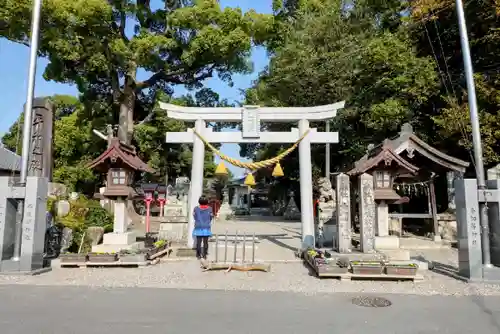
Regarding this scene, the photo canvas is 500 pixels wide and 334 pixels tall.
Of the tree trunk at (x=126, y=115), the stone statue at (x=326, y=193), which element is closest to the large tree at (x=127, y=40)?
the tree trunk at (x=126, y=115)

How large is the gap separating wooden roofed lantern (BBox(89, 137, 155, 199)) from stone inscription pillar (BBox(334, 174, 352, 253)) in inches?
253

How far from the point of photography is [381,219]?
12781 mm

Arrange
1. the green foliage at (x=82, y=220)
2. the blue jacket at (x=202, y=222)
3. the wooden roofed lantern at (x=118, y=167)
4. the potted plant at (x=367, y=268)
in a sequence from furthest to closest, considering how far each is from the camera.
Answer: the wooden roofed lantern at (x=118, y=167)
the green foliage at (x=82, y=220)
the blue jacket at (x=202, y=222)
the potted plant at (x=367, y=268)

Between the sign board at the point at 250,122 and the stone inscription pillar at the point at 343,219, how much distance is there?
3.27m

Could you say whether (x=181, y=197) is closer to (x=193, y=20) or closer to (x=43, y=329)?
(x=193, y=20)

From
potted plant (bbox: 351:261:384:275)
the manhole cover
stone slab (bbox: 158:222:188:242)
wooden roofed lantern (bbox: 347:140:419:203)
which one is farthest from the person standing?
wooden roofed lantern (bbox: 347:140:419:203)

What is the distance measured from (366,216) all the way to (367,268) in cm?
279

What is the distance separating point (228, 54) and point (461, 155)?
549 inches

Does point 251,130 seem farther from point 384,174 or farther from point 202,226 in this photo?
point 384,174

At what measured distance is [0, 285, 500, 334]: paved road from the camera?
201 inches

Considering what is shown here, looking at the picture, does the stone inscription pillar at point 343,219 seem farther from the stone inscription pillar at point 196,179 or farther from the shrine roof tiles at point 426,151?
the shrine roof tiles at point 426,151

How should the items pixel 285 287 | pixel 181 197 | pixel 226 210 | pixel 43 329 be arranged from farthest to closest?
1. pixel 226 210
2. pixel 181 197
3. pixel 285 287
4. pixel 43 329

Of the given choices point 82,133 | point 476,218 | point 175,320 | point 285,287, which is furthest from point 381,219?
point 82,133

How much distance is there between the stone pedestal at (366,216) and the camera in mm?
10734
